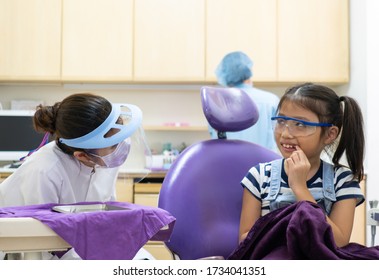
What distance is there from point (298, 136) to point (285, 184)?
0.51 ft

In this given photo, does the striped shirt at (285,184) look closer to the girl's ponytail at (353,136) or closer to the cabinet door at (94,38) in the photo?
the girl's ponytail at (353,136)

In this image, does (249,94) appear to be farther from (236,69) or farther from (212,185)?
(212,185)

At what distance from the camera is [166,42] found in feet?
13.3

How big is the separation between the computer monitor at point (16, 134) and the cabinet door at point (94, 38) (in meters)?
0.47

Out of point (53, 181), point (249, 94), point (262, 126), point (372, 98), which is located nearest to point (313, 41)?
point (372, 98)

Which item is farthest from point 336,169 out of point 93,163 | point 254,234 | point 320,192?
point 93,163

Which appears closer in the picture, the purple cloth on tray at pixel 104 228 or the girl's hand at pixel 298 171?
the purple cloth on tray at pixel 104 228

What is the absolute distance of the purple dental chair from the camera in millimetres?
1652

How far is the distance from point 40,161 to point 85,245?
1.83 feet

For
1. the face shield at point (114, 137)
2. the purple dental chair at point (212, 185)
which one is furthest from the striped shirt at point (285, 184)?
the face shield at point (114, 137)

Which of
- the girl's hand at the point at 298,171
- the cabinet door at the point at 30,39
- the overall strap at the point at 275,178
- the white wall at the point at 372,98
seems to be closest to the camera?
the girl's hand at the point at 298,171

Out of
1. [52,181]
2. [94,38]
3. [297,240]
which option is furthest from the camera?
[94,38]

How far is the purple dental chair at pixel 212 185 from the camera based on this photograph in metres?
1.65

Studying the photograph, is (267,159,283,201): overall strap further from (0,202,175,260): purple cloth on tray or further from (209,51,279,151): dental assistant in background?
(209,51,279,151): dental assistant in background
